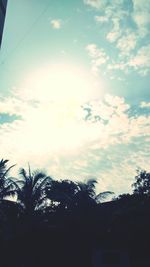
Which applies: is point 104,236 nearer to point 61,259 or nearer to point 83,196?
point 61,259

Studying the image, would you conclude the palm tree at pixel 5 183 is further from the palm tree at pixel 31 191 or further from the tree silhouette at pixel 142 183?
the tree silhouette at pixel 142 183

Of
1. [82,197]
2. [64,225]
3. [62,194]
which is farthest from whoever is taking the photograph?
[62,194]

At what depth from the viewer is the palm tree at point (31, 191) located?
2141 centimetres

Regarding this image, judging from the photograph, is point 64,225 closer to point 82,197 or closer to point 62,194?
point 82,197

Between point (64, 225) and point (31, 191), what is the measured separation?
225 inches

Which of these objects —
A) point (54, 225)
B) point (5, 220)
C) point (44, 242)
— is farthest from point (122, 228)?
point (5, 220)

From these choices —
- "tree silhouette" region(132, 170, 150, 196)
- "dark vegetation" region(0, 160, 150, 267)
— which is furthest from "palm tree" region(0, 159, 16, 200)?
"tree silhouette" region(132, 170, 150, 196)

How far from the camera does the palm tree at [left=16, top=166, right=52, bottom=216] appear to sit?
21413 millimetres

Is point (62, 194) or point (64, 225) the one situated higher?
point (62, 194)

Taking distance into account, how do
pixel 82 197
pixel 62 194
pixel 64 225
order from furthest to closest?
pixel 62 194
pixel 82 197
pixel 64 225

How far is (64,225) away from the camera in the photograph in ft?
56.2

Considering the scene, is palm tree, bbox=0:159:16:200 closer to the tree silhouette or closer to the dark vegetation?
the dark vegetation

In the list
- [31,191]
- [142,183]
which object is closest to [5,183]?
[31,191]

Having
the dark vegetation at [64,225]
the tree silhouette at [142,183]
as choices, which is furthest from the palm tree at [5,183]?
the tree silhouette at [142,183]
